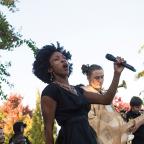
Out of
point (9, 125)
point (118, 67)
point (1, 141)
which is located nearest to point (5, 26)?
point (1, 141)

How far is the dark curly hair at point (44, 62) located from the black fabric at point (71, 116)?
0.36 m

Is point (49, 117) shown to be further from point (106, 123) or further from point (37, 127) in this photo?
point (37, 127)

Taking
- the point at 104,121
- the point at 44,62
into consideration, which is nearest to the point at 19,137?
the point at 104,121

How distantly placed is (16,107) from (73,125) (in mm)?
39156

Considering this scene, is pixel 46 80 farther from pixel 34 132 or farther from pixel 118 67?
pixel 34 132

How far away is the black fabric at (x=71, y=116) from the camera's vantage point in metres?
→ 4.88

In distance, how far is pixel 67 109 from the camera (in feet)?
16.2

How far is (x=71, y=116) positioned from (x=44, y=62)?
0.73 metres

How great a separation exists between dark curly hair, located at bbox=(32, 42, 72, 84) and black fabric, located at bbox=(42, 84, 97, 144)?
355mm

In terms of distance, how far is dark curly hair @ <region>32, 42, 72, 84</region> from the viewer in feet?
17.6

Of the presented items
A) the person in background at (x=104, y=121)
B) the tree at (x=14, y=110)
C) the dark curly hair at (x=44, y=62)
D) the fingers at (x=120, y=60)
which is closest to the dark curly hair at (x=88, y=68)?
the person in background at (x=104, y=121)

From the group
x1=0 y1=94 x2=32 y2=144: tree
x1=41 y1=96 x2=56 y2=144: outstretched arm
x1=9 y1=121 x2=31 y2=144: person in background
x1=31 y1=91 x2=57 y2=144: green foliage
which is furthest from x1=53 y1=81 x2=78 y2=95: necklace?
x1=0 y1=94 x2=32 y2=144: tree

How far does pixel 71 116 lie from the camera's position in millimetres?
4926

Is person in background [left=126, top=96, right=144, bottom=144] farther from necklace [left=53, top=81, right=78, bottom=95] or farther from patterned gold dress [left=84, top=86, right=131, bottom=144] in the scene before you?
necklace [left=53, top=81, right=78, bottom=95]
